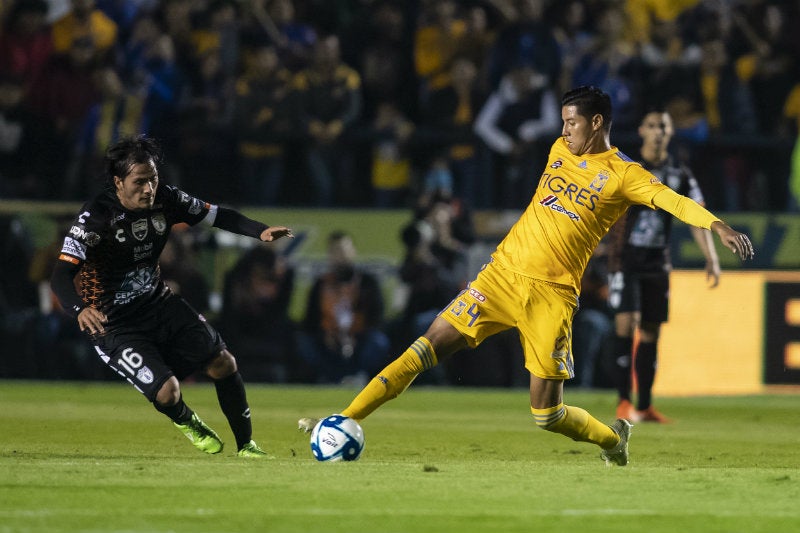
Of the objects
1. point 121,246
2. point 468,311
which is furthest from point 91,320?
point 468,311

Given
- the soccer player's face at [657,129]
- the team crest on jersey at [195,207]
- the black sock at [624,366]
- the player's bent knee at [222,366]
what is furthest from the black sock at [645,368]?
the team crest on jersey at [195,207]

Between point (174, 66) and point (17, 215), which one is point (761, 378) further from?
point (17, 215)

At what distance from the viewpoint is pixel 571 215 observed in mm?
8469

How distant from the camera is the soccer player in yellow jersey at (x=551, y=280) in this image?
8.38 meters

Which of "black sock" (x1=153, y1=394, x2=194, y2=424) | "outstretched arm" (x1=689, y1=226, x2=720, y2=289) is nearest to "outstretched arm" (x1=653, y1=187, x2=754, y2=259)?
"black sock" (x1=153, y1=394, x2=194, y2=424)

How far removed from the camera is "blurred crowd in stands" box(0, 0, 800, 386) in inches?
636

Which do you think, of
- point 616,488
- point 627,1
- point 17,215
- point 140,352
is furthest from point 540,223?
point 627,1

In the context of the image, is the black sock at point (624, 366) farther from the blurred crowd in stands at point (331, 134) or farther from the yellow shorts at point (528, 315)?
the yellow shorts at point (528, 315)

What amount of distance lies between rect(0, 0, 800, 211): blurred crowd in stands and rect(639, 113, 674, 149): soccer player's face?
3777mm

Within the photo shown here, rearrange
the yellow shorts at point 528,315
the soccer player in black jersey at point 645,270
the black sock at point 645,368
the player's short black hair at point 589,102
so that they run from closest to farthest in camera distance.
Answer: the yellow shorts at point 528,315 < the player's short black hair at point 589,102 < the soccer player in black jersey at point 645,270 < the black sock at point 645,368

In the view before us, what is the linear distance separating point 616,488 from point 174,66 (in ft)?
33.3

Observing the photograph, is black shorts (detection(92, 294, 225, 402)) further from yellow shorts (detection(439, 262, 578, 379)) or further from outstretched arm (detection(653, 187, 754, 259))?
outstretched arm (detection(653, 187, 754, 259))

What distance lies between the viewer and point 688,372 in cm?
1612

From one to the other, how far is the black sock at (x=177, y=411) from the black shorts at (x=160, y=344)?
98 millimetres
